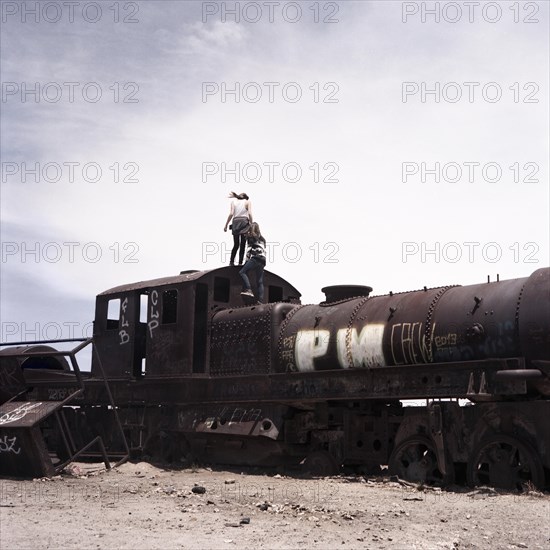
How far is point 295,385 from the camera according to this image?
13266mm

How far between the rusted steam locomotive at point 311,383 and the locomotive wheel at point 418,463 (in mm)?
23

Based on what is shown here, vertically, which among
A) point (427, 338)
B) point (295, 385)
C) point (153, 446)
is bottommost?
point (153, 446)

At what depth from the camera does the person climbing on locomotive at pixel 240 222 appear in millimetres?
16125

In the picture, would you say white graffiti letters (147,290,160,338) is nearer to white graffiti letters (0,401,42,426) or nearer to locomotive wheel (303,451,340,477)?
white graffiti letters (0,401,42,426)

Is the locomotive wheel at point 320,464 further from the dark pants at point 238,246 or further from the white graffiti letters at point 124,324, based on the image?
the white graffiti letters at point 124,324

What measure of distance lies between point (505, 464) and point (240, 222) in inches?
301

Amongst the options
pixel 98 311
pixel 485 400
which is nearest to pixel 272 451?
pixel 485 400

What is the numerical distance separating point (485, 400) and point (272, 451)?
4.09m

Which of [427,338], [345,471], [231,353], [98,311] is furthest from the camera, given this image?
[98,311]

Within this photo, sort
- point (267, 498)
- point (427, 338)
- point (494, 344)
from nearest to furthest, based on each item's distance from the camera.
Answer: point (267, 498) < point (494, 344) < point (427, 338)

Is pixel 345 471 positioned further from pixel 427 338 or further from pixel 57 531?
pixel 57 531

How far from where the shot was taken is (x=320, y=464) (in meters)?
13.0

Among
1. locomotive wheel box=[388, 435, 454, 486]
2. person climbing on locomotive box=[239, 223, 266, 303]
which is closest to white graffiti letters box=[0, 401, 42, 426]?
person climbing on locomotive box=[239, 223, 266, 303]

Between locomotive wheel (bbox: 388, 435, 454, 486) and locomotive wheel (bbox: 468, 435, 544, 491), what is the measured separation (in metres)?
0.46
